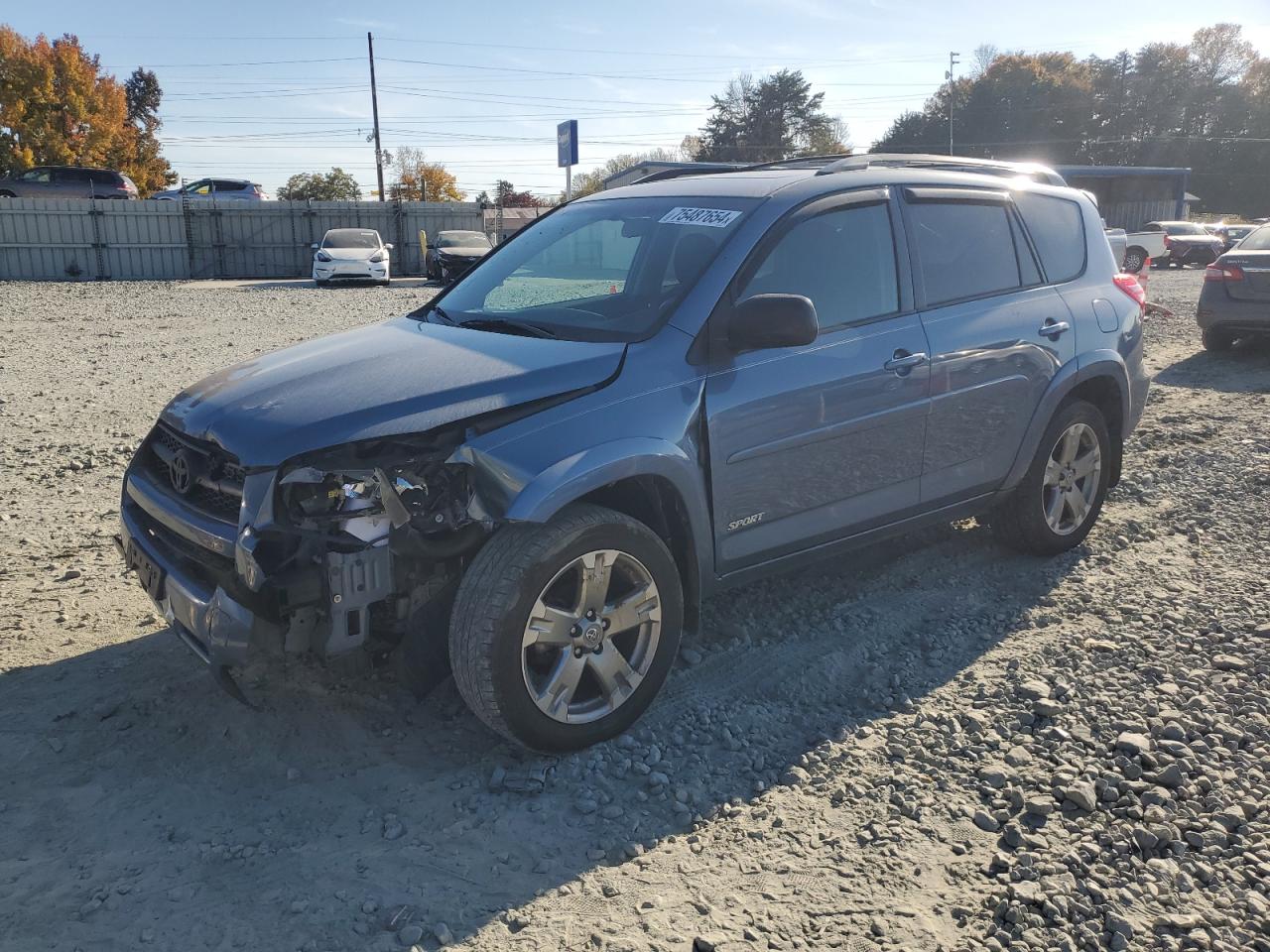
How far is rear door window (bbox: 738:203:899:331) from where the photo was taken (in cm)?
390

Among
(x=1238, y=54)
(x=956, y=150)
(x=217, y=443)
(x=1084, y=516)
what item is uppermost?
(x=1238, y=54)

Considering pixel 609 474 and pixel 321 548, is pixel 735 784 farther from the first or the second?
pixel 321 548

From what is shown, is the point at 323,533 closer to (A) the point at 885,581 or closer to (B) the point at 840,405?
A: (B) the point at 840,405

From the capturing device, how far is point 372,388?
3.34 meters

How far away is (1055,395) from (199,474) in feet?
12.4

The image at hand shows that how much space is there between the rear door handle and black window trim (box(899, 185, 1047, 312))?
254 millimetres

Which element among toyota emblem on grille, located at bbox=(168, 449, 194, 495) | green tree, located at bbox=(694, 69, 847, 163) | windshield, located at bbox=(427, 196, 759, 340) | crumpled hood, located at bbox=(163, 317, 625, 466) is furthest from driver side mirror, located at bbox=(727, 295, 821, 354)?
green tree, located at bbox=(694, 69, 847, 163)

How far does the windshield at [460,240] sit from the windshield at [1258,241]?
19732 mm

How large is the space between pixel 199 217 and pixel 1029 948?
A: 33.8 metres

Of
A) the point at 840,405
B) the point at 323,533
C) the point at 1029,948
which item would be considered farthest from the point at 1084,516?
the point at 323,533

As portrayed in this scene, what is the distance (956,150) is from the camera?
76.8m

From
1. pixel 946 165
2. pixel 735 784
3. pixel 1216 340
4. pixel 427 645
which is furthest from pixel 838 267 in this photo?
pixel 1216 340

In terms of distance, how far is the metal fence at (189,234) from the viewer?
94.4 ft

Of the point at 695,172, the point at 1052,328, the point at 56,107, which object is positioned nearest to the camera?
the point at 1052,328
